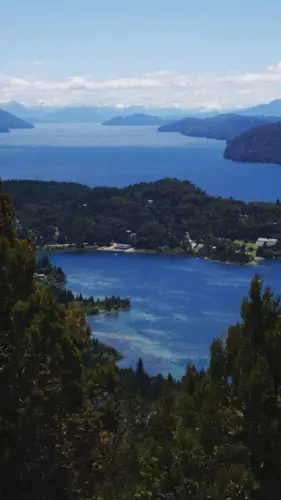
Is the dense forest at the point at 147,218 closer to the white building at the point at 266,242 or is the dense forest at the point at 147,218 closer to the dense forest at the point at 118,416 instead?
the white building at the point at 266,242

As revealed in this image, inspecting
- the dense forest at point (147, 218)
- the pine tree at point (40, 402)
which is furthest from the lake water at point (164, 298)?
the pine tree at point (40, 402)

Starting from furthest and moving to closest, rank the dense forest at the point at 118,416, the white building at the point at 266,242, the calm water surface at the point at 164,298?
the white building at the point at 266,242 → the calm water surface at the point at 164,298 → the dense forest at the point at 118,416

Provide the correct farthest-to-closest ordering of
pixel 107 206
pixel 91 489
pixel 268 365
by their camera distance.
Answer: pixel 107 206, pixel 91 489, pixel 268 365

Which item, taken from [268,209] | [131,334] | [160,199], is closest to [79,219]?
[160,199]

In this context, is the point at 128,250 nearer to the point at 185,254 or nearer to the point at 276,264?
the point at 185,254

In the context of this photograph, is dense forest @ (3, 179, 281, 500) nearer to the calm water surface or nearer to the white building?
the calm water surface
